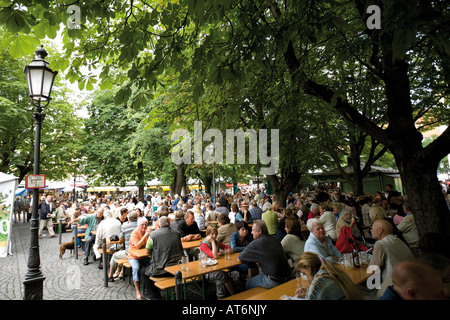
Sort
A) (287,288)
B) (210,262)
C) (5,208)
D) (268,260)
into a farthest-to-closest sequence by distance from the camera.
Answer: (5,208)
(210,262)
(268,260)
(287,288)

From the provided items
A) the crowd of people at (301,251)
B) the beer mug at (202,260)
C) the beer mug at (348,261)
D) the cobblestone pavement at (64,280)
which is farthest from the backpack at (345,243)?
the cobblestone pavement at (64,280)

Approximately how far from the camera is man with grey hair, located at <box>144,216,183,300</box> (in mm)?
4863

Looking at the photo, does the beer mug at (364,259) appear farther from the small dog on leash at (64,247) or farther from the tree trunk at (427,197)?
the small dog on leash at (64,247)

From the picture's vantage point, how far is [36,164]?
192 inches

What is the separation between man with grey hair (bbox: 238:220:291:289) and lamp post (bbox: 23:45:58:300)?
395 centimetres

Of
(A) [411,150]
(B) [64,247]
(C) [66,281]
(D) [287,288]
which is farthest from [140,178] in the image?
(A) [411,150]

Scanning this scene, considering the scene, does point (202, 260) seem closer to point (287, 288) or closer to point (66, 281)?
point (287, 288)

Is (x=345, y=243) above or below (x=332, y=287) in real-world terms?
below

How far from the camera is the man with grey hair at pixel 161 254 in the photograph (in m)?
4.86

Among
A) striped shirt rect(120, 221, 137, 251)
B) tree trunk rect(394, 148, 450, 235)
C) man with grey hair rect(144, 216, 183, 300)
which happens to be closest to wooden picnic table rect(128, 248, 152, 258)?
man with grey hair rect(144, 216, 183, 300)

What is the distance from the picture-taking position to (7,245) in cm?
916

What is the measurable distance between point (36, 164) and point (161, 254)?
3.13 meters

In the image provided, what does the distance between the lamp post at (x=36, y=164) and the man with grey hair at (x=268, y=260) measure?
3.95 metres

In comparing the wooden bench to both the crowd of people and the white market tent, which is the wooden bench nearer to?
the crowd of people
